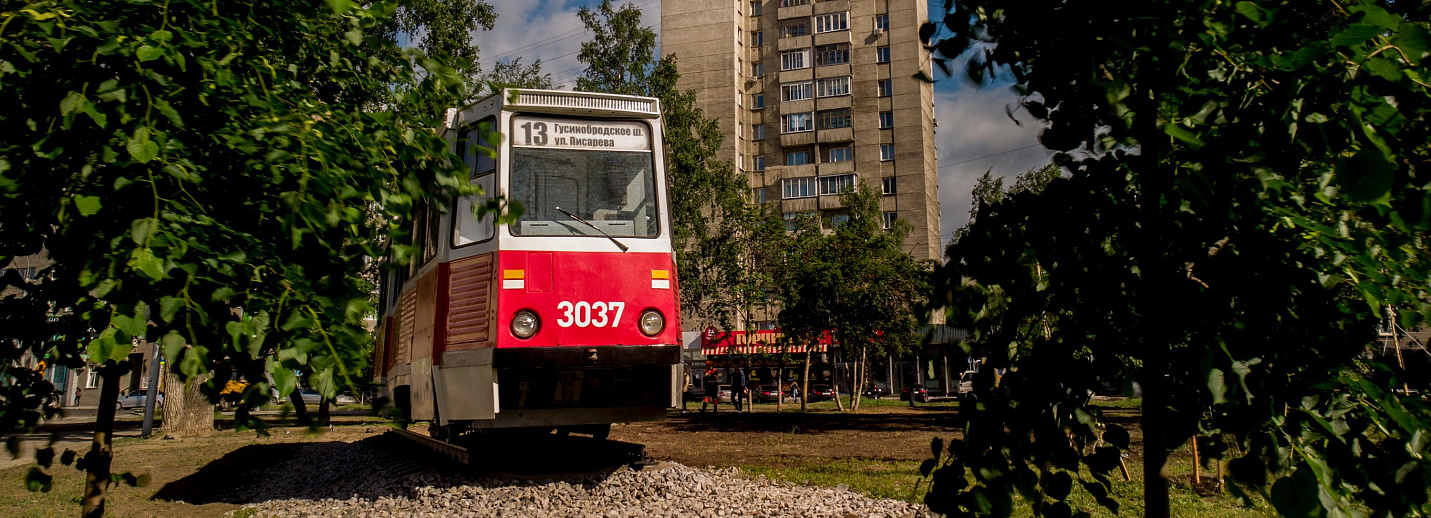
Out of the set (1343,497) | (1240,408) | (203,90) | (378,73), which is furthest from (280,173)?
(1343,497)

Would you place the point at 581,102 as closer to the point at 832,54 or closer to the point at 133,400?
the point at 133,400

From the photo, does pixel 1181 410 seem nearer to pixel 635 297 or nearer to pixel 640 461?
pixel 635 297

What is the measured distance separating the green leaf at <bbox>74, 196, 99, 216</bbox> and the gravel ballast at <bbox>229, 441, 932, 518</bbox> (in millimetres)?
5553

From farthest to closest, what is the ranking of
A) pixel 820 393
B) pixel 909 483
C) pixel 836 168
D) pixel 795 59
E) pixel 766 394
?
pixel 795 59
pixel 836 168
pixel 820 393
pixel 766 394
pixel 909 483

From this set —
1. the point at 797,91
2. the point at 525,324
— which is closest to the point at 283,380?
the point at 525,324

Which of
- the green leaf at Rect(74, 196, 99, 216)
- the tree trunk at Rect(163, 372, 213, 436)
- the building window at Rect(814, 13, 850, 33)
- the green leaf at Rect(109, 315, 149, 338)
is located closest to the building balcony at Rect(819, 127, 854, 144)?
the building window at Rect(814, 13, 850, 33)

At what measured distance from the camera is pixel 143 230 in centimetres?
224

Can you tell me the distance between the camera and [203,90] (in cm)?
277

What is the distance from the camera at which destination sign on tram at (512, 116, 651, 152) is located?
8.96m

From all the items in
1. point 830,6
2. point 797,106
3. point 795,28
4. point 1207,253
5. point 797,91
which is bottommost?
point 1207,253

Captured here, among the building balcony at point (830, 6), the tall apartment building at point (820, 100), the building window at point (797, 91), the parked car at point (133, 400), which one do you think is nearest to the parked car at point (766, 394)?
the tall apartment building at point (820, 100)

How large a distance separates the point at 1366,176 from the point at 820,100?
63.8 meters

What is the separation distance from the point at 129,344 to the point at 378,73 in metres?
1.47

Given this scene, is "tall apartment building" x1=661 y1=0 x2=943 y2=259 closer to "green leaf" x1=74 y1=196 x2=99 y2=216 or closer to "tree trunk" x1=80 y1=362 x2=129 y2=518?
"tree trunk" x1=80 y1=362 x2=129 y2=518
